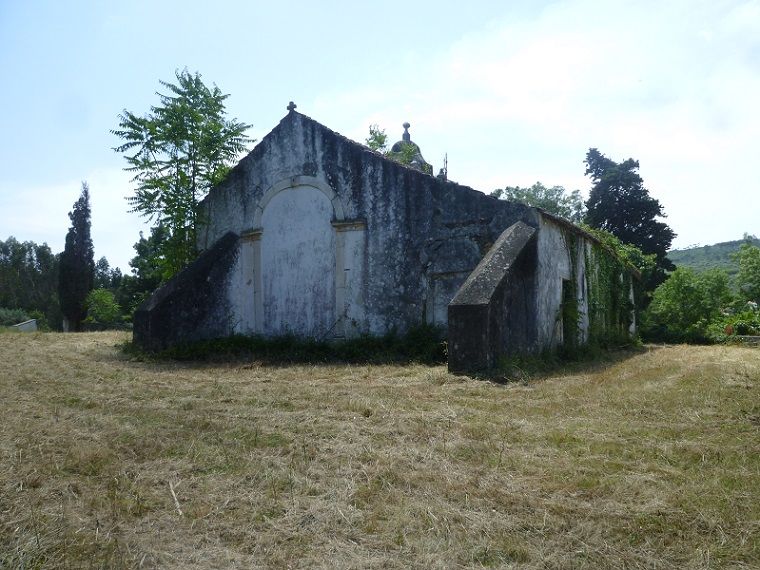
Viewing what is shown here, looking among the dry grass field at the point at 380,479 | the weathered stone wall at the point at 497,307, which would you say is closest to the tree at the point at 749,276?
the weathered stone wall at the point at 497,307

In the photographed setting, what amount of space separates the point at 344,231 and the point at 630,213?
27426 mm

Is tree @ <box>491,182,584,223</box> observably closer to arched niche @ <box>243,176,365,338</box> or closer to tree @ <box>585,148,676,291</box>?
tree @ <box>585,148,676,291</box>

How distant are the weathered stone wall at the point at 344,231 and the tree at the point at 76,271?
86.3 feet

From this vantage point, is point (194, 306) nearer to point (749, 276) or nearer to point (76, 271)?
point (76, 271)

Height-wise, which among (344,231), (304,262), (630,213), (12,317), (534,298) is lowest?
(534,298)

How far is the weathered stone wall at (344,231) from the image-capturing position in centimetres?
1250

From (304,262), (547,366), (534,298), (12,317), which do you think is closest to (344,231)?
(304,262)

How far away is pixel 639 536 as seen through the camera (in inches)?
128

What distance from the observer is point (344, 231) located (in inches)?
539

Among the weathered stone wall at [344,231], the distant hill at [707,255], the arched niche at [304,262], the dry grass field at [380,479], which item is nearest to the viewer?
the dry grass field at [380,479]

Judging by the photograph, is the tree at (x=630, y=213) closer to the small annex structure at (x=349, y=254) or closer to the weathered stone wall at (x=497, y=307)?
the small annex structure at (x=349, y=254)

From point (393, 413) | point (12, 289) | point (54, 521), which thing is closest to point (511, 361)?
point (393, 413)

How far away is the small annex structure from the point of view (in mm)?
12195

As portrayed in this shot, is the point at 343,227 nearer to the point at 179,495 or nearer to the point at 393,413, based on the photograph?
the point at 393,413
